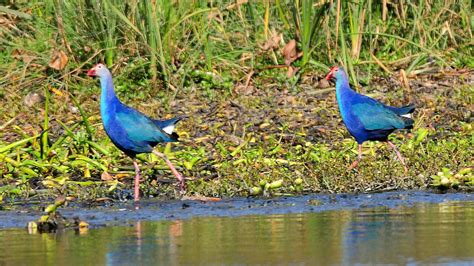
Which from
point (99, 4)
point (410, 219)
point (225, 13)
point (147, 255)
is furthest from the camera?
point (225, 13)

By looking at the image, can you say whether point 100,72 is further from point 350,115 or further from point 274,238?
point 274,238

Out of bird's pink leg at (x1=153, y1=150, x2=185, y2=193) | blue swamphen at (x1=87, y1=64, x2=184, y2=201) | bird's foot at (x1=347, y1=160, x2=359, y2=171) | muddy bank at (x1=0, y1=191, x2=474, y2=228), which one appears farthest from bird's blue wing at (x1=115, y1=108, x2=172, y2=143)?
bird's foot at (x1=347, y1=160, x2=359, y2=171)

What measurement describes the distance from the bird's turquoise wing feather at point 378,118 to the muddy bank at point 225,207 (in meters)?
1.17

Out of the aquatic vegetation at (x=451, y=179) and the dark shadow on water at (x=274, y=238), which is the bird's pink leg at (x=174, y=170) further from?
the aquatic vegetation at (x=451, y=179)

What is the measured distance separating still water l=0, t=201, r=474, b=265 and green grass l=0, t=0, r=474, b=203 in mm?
2083

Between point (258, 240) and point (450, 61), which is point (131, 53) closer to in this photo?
point (450, 61)

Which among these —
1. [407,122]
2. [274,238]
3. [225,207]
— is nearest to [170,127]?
[225,207]

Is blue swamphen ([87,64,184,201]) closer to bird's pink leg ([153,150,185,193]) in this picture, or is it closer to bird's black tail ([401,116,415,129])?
bird's pink leg ([153,150,185,193])

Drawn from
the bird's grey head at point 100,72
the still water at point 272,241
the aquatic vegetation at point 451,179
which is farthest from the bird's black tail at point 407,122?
the bird's grey head at point 100,72

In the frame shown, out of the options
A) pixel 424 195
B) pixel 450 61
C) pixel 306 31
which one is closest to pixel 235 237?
pixel 424 195

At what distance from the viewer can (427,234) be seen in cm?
768

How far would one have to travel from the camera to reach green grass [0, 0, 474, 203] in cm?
1109

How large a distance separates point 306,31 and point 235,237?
6.01 metres

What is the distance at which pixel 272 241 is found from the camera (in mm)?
7574
